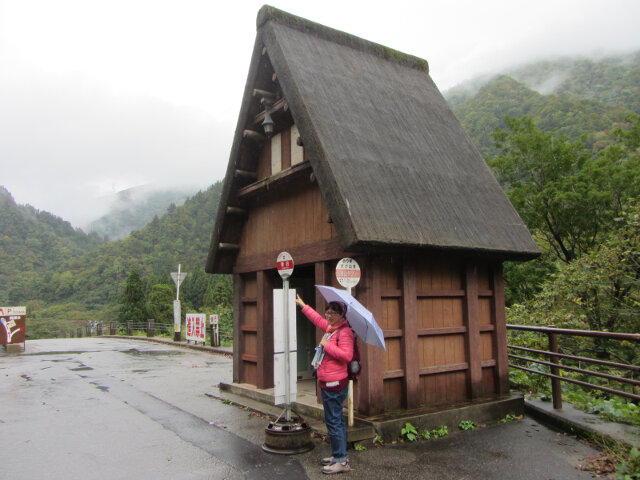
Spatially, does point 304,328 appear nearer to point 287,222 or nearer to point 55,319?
point 287,222

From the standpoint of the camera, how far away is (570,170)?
19.8m

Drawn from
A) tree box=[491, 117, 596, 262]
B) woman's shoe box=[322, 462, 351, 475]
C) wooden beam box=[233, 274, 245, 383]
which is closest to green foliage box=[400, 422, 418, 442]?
woman's shoe box=[322, 462, 351, 475]

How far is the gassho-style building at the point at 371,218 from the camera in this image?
6.77m

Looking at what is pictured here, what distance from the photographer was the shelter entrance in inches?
408

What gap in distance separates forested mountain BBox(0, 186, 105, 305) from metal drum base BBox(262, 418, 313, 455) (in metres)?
98.8

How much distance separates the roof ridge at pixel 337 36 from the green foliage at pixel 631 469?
8.45m

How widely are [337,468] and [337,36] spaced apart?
8.29 meters

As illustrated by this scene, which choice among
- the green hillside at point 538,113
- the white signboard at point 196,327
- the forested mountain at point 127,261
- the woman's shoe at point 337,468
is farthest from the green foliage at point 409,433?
the forested mountain at point 127,261

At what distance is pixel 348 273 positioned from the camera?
20.7 feet

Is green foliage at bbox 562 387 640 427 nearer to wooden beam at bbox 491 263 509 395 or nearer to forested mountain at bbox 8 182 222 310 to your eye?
wooden beam at bbox 491 263 509 395

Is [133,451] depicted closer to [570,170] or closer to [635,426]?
[635,426]

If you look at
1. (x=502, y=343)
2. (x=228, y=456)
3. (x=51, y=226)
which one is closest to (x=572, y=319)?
(x=502, y=343)

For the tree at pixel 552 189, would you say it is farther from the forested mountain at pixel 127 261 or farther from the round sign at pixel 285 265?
the forested mountain at pixel 127 261

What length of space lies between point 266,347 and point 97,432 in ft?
10.1
